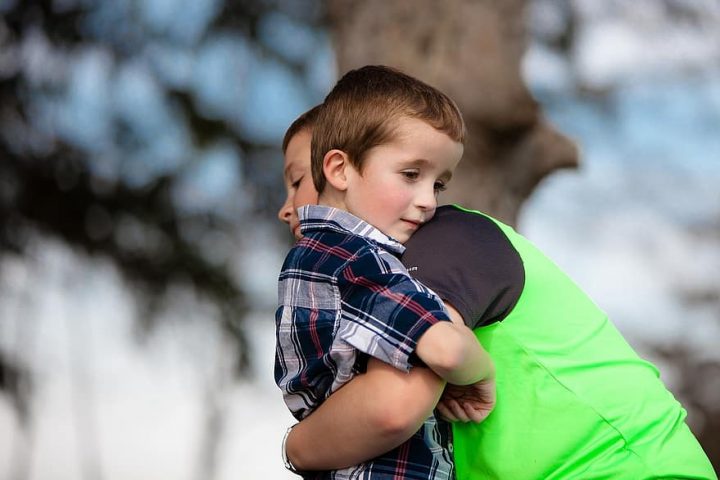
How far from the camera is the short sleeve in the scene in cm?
129

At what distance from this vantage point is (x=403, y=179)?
147 centimetres

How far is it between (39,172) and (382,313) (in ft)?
13.4

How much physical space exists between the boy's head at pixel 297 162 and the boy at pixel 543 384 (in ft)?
1.44

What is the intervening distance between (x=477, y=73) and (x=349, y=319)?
2.70 metres

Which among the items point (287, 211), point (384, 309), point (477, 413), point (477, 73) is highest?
point (477, 73)

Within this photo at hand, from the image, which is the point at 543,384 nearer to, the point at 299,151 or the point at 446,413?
the point at 446,413

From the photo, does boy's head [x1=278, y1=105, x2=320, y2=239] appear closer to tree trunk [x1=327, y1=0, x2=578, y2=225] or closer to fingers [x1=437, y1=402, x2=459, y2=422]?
fingers [x1=437, y1=402, x2=459, y2=422]

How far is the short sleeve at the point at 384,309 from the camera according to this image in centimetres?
129

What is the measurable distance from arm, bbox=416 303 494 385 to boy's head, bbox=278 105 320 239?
585 millimetres

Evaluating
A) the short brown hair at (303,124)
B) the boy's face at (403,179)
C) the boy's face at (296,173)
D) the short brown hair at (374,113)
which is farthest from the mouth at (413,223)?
the short brown hair at (303,124)

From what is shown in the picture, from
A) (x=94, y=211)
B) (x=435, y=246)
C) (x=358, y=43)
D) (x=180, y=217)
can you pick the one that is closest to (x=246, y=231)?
(x=180, y=217)

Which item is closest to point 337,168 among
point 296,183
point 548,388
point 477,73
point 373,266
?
point 373,266

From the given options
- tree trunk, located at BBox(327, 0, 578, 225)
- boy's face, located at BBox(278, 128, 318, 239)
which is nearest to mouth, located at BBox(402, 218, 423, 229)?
boy's face, located at BBox(278, 128, 318, 239)

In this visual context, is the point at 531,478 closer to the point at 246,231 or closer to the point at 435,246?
the point at 435,246
